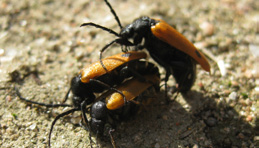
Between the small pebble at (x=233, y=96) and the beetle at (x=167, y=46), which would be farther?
the small pebble at (x=233, y=96)

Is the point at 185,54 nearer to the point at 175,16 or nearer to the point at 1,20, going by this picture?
the point at 175,16

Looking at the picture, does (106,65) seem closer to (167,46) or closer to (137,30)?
(137,30)

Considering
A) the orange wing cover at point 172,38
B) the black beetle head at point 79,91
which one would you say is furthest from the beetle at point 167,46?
the black beetle head at point 79,91

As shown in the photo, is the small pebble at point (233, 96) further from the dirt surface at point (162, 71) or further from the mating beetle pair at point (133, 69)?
the mating beetle pair at point (133, 69)

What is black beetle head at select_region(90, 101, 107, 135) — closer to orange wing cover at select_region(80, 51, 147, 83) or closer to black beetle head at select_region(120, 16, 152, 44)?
orange wing cover at select_region(80, 51, 147, 83)

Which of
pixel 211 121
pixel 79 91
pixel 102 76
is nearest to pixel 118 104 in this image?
pixel 102 76
